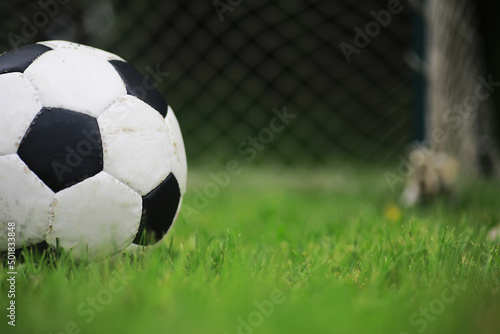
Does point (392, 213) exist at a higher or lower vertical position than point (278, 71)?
higher

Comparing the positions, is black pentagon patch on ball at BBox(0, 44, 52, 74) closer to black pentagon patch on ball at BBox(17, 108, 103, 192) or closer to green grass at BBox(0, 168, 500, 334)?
black pentagon patch on ball at BBox(17, 108, 103, 192)

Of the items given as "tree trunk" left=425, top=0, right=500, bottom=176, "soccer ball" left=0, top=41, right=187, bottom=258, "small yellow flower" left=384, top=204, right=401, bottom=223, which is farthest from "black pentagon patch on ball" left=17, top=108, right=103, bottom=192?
"tree trunk" left=425, top=0, right=500, bottom=176

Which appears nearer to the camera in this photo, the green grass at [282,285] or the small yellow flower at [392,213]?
the green grass at [282,285]

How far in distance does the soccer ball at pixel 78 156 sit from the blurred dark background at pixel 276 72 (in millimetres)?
3970

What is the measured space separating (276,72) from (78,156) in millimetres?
5106

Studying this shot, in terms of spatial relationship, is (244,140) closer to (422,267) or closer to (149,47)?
(149,47)

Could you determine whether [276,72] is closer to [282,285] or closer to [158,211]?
[158,211]

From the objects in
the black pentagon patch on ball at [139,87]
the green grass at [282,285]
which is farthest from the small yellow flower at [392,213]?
the black pentagon patch on ball at [139,87]

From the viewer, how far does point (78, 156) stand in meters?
1.34

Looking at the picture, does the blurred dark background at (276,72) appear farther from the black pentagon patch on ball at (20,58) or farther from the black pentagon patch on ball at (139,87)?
the black pentagon patch on ball at (20,58)

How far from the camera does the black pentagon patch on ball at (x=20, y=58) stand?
1.43 meters

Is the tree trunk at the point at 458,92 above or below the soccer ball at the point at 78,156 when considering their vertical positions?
above

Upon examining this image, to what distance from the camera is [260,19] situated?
584cm

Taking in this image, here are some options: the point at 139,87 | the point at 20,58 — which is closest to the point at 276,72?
the point at 139,87
